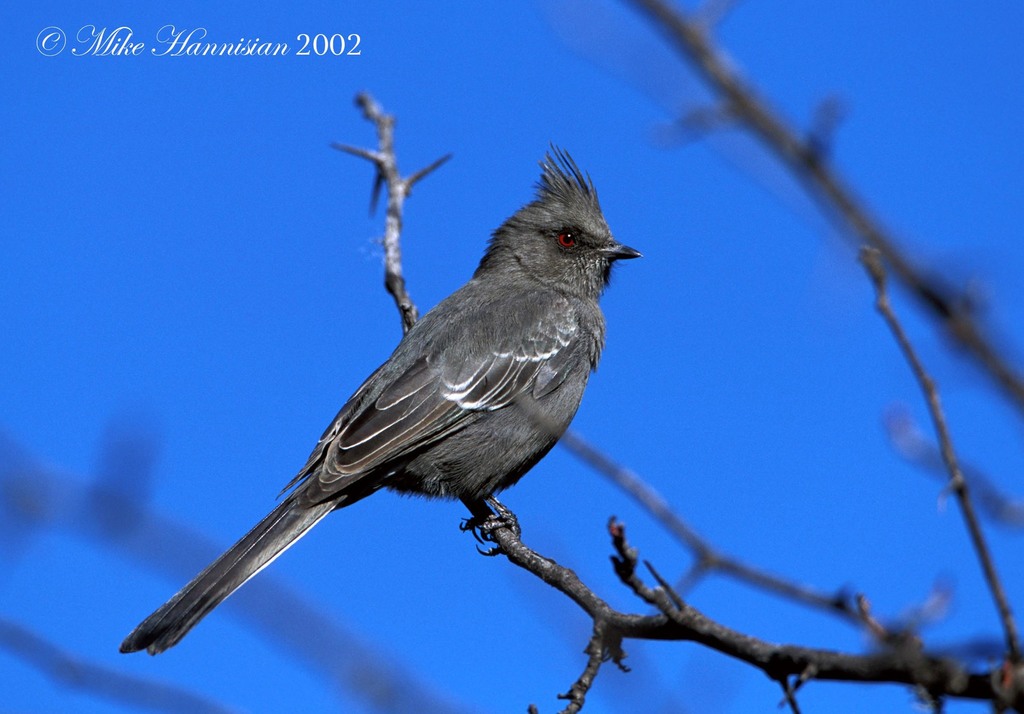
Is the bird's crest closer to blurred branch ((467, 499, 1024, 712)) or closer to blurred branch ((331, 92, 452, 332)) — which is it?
blurred branch ((331, 92, 452, 332))

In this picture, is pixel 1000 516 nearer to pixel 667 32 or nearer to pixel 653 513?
pixel 653 513

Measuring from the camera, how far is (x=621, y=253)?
7.97m

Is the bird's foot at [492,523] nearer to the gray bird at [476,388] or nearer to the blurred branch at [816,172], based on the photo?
the gray bird at [476,388]

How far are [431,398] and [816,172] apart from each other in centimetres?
547

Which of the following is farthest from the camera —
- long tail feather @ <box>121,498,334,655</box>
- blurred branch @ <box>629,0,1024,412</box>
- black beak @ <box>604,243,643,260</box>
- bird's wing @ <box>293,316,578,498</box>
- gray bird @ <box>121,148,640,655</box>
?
black beak @ <box>604,243,643,260</box>

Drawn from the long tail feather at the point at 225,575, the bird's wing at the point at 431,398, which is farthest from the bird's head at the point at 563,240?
the long tail feather at the point at 225,575

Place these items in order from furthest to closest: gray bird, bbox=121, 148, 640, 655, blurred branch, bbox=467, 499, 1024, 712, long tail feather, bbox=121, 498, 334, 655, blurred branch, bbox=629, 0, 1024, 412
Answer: gray bird, bbox=121, 148, 640, 655 → long tail feather, bbox=121, 498, 334, 655 → blurred branch, bbox=467, 499, 1024, 712 → blurred branch, bbox=629, 0, 1024, 412

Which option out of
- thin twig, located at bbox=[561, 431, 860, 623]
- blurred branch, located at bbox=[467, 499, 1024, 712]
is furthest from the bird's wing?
thin twig, located at bbox=[561, 431, 860, 623]

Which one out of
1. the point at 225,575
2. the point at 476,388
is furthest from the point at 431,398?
the point at 225,575

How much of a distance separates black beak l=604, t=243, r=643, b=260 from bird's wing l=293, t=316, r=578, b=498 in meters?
0.87

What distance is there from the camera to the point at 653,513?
1729mm

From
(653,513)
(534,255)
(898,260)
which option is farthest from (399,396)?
(898,260)

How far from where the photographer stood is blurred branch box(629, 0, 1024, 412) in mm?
1228

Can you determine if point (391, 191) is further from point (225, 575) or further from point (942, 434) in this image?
point (942, 434)
